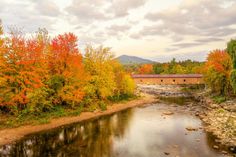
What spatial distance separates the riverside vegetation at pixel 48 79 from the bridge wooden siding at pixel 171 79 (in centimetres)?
6713

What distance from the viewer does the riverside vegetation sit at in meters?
35.9

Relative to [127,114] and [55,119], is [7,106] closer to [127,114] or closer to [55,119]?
[55,119]

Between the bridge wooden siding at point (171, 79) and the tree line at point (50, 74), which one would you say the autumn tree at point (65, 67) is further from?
the bridge wooden siding at point (171, 79)

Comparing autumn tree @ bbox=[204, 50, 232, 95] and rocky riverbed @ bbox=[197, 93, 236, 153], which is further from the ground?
autumn tree @ bbox=[204, 50, 232, 95]

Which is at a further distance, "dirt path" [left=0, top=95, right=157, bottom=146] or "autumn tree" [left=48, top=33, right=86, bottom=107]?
"autumn tree" [left=48, top=33, right=86, bottom=107]

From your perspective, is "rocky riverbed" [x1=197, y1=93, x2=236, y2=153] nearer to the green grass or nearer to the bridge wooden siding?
the green grass

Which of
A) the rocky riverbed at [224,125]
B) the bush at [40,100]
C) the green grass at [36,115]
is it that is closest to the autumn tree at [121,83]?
the green grass at [36,115]

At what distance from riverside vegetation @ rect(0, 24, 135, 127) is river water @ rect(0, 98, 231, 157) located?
609 centimetres

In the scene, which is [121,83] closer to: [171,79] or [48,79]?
[48,79]

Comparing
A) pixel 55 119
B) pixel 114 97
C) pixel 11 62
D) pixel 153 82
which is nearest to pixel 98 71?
pixel 114 97

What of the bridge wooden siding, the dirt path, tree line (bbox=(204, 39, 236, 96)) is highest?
tree line (bbox=(204, 39, 236, 96))

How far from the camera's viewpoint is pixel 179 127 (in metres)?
36.7

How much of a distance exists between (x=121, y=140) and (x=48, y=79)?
18232 mm

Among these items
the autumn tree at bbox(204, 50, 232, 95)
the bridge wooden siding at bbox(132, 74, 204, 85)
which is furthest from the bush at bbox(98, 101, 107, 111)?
the bridge wooden siding at bbox(132, 74, 204, 85)
